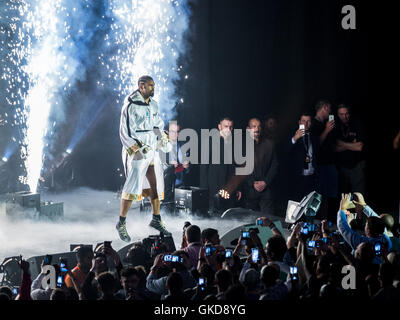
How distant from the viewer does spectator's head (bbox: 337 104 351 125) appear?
10.1 meters

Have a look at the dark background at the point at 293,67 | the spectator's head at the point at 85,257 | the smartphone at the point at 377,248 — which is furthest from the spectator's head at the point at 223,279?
the dark background at the point at 293,67

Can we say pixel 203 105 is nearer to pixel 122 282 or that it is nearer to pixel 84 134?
pixel 84 134

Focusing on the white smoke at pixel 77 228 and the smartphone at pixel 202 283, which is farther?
the white smoke at pixel 77 228

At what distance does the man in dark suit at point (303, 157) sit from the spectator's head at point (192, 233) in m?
4.48

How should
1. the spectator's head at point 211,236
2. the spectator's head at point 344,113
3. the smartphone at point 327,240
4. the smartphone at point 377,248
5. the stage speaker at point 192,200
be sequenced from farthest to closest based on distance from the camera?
the spectator's head at point 344,113 → the stage speaker at point 192,200 → the spectator's head at point 211,236 → the smartphone at point 327,240 → the smartphone at point 377,248

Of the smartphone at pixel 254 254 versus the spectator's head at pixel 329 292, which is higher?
the smartphone at pixel 254 254

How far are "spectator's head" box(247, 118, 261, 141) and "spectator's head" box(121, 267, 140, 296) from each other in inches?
228

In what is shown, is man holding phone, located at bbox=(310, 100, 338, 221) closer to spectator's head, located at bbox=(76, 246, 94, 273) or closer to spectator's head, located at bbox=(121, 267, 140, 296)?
Result: spectator's head, located at bbox=(76, 246, 94, 273)

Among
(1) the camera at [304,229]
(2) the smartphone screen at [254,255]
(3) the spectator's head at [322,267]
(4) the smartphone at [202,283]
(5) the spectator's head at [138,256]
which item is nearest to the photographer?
(4) the smartphone at [202,283]

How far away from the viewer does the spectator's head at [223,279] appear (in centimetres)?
453

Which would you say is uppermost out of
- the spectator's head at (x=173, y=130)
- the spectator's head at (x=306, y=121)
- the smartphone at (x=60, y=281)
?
the spectator's head at (x=306, y=121)

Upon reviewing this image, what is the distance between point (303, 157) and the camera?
1021 cm

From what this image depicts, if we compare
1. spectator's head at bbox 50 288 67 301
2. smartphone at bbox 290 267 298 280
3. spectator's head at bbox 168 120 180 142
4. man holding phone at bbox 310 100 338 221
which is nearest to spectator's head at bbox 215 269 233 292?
smartphone at bbox 290 267 298 280

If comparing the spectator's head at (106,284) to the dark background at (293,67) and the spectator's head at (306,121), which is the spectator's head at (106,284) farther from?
the dark background at (293,67)
